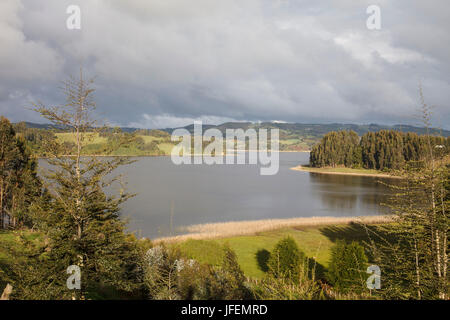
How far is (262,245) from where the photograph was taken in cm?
2602

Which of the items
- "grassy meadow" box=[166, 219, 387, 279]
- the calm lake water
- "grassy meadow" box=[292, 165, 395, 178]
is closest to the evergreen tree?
the calm lake water

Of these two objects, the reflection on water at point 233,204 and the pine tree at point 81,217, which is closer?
the pine tree at point 81,217

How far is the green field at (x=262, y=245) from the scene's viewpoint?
21112 millimetres

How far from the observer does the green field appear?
21112 millimetres

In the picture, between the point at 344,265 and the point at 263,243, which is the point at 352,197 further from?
the point at 344,265

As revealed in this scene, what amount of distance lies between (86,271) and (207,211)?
35035 millimetres

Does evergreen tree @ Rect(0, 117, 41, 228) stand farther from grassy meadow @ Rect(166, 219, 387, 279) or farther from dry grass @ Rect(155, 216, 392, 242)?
dry grass @ Rect(155, 216, 392, 242)

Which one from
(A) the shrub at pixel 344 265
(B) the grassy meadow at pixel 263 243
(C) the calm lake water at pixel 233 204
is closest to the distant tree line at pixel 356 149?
(C) the calm lake water at pixel 233 204

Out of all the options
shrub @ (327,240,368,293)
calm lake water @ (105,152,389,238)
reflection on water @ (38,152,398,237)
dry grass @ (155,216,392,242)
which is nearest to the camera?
shrub @ (327,240,368,293)

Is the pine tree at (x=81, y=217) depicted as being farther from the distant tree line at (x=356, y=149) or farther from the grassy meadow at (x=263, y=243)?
the distant tree line at (x=356, y=149)

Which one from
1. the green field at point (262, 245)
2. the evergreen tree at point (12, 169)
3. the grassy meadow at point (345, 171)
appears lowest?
the green field at point (262, 245)

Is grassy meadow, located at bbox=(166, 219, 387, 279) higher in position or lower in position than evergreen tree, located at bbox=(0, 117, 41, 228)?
lower

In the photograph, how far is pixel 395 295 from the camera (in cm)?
745
